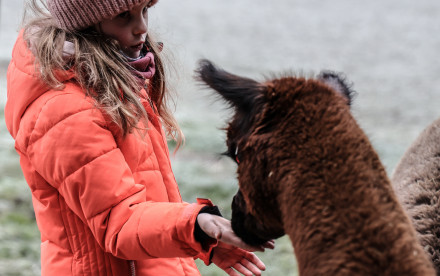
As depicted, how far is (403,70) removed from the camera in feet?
38.4

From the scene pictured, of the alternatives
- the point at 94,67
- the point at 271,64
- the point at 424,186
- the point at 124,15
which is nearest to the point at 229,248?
the point at 94,67

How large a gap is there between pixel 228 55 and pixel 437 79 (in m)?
4.43

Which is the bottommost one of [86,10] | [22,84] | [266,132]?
[22,84]

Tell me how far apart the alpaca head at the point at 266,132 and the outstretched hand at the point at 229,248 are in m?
0.03

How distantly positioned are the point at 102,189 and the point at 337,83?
89 cm

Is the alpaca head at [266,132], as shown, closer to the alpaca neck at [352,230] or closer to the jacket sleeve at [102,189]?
the alpaca neck at [352,230]

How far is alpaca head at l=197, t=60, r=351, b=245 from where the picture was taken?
1.64 m

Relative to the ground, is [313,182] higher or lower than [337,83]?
lower

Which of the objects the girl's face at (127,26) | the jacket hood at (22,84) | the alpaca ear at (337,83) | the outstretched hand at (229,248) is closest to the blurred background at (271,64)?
the alpaca ear at (337,83)

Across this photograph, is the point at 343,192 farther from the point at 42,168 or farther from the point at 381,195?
the point at 42,168

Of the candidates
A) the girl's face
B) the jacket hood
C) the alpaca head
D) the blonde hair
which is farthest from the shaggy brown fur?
the jacket hood

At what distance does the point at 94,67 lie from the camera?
2068mm

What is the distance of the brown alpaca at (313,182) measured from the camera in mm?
1493

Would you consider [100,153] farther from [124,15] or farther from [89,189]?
[124,15]
